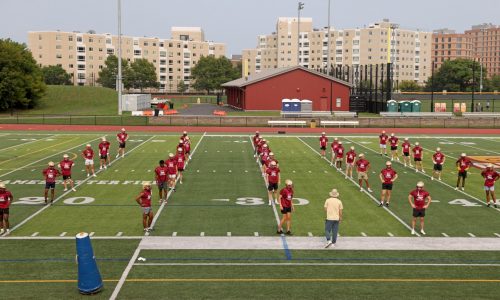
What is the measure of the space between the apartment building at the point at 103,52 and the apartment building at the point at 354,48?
21.4 m

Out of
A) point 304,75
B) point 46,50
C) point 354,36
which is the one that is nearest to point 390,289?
point 304,75

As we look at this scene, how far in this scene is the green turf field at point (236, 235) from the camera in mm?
11453

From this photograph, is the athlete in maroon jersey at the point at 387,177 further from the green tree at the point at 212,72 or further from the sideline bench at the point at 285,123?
the green tree at the point at 212,72

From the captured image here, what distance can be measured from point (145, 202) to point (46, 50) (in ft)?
447

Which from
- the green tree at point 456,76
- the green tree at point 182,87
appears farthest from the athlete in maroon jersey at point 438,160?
the green tree at point 182,87

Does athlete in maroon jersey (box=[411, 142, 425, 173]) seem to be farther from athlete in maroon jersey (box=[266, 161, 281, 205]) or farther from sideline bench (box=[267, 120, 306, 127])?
sideline bench (box=[267, 120, 306, 127])

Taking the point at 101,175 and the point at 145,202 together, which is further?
the point at 101,175

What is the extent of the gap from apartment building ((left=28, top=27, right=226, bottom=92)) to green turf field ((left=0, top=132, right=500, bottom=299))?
11079 centimetres

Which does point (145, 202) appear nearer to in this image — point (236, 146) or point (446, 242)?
point (446, 242)

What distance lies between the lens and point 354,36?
174 metres

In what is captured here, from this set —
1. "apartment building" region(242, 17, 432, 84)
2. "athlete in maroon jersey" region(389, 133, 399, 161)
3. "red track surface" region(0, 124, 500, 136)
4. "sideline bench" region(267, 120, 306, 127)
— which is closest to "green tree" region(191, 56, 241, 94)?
"apartment building" region(242, 17, 432, 84)

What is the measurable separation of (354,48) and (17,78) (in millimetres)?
119756

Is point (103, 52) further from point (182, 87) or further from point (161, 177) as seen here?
point (161, 177)

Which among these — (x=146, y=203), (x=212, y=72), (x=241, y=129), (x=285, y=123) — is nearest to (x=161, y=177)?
(x=146, y=203)
